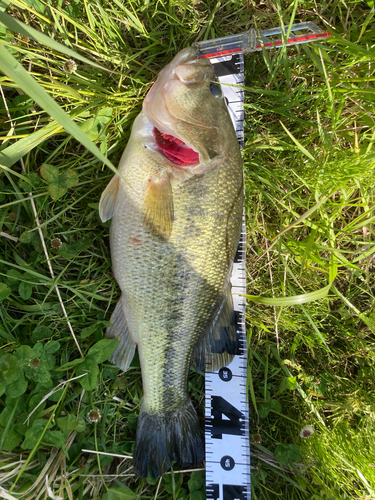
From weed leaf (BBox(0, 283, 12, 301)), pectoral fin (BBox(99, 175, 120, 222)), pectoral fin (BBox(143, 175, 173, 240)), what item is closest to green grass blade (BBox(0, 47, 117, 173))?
pectoral fin (BBox(143, 175, 173, 240))

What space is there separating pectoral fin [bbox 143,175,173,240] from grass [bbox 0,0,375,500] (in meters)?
0.45

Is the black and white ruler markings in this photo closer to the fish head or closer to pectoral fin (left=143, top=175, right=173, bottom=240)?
the fish head

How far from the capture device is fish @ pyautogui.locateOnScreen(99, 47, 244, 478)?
71.0 inches

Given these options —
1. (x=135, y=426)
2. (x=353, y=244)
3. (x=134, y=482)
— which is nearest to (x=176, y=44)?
(x=353, y=244)

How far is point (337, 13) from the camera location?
7.31 feet

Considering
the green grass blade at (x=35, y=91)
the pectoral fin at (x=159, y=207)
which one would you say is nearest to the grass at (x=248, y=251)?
the pectoral fin at (x=159, y=207)

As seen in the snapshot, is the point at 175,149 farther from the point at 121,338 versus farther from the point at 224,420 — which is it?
the point at 224,420

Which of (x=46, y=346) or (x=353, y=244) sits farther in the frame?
(x=353, y=244)

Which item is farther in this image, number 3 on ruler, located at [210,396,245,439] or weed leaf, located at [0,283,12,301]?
number 3 on ruler, located at [210,396,245,439]

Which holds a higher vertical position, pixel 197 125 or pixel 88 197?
pixel 197 125

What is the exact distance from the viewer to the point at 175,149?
1.86 metres

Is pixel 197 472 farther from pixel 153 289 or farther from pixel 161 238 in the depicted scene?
pixel 161 238

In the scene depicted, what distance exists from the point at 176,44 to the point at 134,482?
3068 millimetres

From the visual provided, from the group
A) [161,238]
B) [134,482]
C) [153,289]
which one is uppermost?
[161,238]
